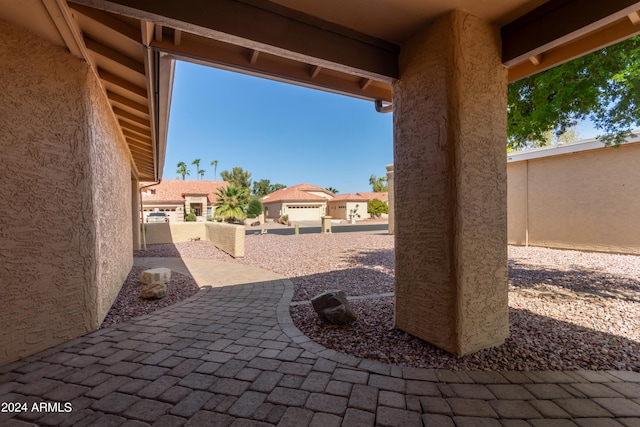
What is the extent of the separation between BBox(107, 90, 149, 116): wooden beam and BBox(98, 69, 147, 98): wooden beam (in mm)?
→ 804

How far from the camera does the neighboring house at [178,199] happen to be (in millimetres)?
31219

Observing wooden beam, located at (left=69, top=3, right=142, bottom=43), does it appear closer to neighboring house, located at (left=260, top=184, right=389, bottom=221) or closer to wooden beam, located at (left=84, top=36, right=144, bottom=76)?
wooden beam, located at (left=84, top=36, right=144, bottom=76)

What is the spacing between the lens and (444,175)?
297 cm

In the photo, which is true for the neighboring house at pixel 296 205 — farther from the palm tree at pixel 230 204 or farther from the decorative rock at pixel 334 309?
the decorative rock at pixel 334 309

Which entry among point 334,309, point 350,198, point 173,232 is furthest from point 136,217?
point 350,198

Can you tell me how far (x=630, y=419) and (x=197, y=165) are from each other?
77.3 metres

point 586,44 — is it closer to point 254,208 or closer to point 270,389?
point 270,389

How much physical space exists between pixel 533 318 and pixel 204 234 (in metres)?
15.1

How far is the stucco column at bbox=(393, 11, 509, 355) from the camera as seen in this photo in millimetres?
2928

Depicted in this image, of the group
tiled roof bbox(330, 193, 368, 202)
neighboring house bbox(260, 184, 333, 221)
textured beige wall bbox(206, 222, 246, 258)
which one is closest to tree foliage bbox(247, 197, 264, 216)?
neighboring house bbox(260, 184, 333, 221)

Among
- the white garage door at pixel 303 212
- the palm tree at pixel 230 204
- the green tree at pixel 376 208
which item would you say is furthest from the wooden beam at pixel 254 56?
the green tree at pixel 376 208

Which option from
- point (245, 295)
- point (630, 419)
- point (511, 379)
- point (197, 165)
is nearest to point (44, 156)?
point (245, 295)

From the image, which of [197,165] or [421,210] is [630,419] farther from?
[197,165]

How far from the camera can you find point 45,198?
3248mm
